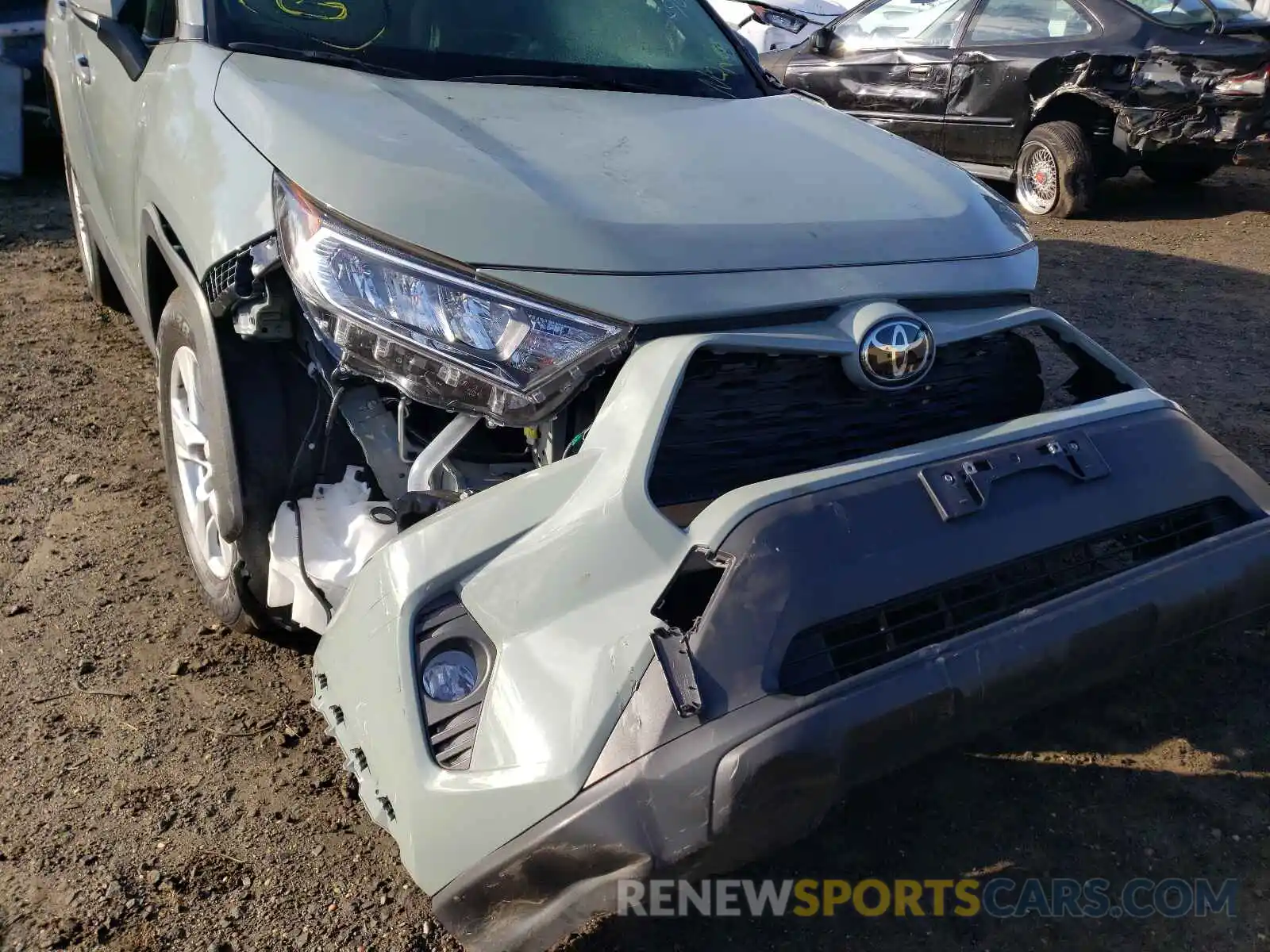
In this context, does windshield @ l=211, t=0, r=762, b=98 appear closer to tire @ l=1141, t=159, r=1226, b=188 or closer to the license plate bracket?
the license plate bracket

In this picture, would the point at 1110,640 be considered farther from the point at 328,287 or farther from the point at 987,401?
the point at 328,287

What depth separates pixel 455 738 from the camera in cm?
163

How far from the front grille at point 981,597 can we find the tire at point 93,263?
3.48 meters

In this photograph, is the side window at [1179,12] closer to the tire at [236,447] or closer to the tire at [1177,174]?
the tire at [1177,174]

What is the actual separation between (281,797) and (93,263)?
3.06 m

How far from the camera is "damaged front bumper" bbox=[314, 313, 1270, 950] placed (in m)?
1.50

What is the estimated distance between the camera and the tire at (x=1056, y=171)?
6.94 meters

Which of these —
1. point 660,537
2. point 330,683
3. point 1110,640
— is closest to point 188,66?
point 330,683

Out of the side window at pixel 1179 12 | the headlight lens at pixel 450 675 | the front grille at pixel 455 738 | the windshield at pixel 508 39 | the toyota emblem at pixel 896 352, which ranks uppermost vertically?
the side window at pixel 1179 12

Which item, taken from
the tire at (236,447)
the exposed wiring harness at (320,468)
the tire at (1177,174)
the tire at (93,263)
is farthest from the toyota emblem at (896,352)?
the tire at (1177,174)

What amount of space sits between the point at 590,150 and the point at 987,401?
1.00 metres

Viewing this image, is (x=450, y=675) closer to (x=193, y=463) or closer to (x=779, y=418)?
(x=779, y=418)

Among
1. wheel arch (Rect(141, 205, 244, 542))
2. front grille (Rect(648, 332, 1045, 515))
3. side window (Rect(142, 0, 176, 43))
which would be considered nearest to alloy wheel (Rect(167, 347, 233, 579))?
wheel arch (Rect(141, 205, 244, 542))

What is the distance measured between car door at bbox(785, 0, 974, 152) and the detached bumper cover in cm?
662
